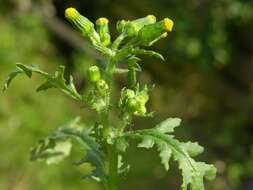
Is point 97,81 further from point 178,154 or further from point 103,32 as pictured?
point 178,154

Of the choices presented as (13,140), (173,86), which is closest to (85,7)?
(173,86)

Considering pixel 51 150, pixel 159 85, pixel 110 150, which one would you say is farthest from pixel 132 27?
pixel 159 85

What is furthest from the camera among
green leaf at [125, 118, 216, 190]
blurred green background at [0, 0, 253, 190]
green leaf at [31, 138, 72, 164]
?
blurred green background at [0, 0, 253, 190]

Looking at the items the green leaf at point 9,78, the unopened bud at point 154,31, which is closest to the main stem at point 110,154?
the unopened bud at point 154,31

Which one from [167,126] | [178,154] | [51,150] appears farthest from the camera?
[51,150]

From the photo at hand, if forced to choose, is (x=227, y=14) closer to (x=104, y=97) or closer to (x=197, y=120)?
(x=197, y=120)

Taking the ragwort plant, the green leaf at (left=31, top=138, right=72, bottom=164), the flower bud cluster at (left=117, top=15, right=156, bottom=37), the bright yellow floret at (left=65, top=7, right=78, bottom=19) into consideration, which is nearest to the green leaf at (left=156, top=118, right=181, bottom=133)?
the ragwort plant

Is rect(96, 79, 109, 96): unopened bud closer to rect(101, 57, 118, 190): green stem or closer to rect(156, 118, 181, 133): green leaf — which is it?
rect(101, 57, 118, 190): green stem
